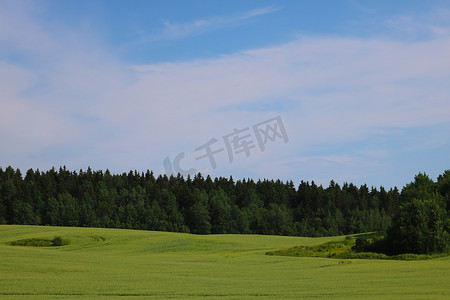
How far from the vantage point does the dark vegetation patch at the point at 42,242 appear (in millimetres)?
50944

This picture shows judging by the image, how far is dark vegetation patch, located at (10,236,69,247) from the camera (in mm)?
50944

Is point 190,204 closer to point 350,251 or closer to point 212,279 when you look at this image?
point 350,251

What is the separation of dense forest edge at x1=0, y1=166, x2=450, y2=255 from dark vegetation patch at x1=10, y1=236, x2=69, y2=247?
2253 inches

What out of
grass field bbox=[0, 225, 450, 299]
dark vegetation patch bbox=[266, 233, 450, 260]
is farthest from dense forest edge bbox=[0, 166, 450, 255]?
grass field bbox=[0, 225, 450, 299]

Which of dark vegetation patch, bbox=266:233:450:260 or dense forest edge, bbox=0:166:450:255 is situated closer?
dark vegetation patch, bbox=266:233:450:260

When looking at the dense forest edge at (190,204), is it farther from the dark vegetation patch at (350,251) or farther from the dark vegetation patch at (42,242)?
the dark vegetation patch at (42,242)

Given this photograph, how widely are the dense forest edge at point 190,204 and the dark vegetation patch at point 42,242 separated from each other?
57.2 meters

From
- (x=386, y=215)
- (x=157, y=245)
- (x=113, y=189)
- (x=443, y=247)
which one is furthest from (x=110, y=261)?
(x=386, y=215)

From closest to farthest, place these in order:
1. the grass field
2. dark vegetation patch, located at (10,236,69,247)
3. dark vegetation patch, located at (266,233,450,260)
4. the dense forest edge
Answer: the grass field
dark vegetation patch, located at (266,233,450,260)
dark vegetation patch, located at (10,236,69,247)
the dense forest edge

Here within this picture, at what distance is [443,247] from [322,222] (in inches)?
3643

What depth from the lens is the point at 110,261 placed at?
32156mm

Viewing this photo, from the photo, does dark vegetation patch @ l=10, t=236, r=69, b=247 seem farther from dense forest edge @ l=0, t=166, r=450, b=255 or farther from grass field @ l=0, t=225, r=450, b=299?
dense forest edge @ l=0, t=166, r=450, b=255

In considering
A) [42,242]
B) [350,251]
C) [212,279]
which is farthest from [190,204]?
[212,279]

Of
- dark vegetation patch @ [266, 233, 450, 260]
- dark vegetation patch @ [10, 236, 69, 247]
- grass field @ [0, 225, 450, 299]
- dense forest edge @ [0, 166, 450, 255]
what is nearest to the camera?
grass field @ [0, 225, 450, 299]
